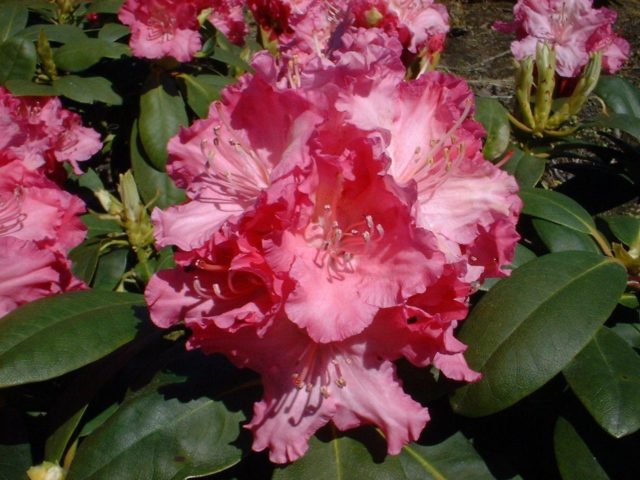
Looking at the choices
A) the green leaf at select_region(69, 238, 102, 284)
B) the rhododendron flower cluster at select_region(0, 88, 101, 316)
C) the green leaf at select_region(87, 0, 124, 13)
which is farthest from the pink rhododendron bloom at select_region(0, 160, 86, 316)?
the green leaf at select_region(87, 0, 124, 13)

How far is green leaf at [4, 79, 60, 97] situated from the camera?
4.89 feet

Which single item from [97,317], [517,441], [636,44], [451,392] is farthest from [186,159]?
[636,44]

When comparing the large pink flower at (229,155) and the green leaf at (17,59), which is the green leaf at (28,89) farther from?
the large pink flower at (229,155)

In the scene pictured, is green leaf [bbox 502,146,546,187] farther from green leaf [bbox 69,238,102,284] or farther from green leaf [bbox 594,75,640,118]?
green leaf [bbox 69,238,102,284]

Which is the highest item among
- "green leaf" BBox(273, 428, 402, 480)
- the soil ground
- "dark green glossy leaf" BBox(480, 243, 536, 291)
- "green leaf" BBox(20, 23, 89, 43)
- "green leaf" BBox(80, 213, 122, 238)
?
"dark green glossy leaf" BBox(480, 243, 536, 291)

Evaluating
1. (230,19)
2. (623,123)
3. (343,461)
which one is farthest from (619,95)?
A: (343,461)

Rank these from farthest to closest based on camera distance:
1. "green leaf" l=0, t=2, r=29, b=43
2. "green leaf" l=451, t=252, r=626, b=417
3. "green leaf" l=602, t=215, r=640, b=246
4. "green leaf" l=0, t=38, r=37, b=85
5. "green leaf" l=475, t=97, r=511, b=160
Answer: "green leaf" l=0, t=2, r=29, b=43, "green leaf" l=0, t=38, r=37, b=85, "green leaf" l=475, t=97, r=511, b=160, "green leaf" l=602, t=215, r=640, b=246, "green leaf" l=451, t=252, r=626, b=417

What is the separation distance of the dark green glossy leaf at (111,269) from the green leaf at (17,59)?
1.73 ft

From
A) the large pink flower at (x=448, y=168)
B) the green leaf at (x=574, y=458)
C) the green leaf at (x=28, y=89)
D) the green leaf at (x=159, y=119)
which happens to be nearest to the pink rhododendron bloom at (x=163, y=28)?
the green leaf at (x=159, y=119)

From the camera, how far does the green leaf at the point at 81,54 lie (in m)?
1.64

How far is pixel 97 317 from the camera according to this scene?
1016 millimetres

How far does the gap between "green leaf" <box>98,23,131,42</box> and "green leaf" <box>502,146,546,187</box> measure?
3.50 ft

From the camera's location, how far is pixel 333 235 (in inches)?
30.7

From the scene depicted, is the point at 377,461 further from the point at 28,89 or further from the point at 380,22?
the point at 28,89
